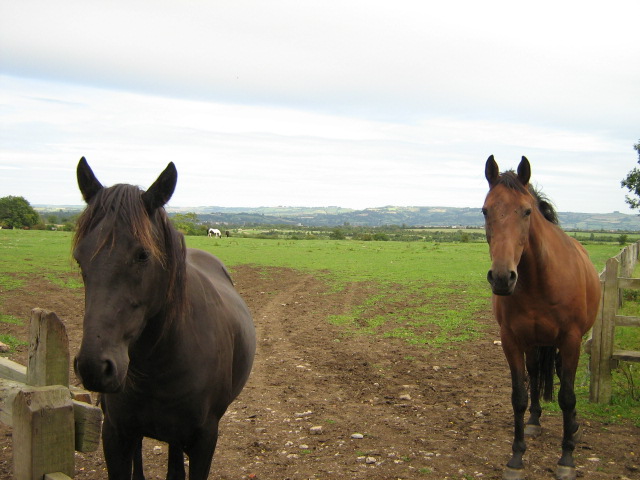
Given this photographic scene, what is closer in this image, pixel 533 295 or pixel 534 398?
pixel 533 295

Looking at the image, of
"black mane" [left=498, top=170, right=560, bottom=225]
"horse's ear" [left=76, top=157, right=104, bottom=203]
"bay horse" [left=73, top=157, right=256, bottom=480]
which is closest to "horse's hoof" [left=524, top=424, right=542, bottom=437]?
"black mane" [left=498, top=170, right=560, bottom=225]

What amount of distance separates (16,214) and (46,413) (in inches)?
2160

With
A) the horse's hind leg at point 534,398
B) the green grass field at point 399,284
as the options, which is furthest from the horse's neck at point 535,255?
the green grass field at point 399,284

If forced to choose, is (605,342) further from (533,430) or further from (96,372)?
(96,372)

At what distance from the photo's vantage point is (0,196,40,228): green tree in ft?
157

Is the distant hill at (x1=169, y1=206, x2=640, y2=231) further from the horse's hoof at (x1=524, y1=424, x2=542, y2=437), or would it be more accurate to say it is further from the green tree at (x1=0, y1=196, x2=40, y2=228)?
the horse's hoof at (x1=524, y1=424, x2=542, y2=437)

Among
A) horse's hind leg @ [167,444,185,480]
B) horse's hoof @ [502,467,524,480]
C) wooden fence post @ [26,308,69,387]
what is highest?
wooden fence post @ [26,308,69,387]

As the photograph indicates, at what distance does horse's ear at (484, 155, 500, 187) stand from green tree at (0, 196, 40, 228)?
51.4 m

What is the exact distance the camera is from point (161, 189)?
8.39 ft

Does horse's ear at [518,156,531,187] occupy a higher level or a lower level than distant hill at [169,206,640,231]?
lower

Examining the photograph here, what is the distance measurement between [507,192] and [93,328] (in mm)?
3535

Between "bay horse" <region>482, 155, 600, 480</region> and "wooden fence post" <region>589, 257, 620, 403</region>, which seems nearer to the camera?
"bay horse" <region>482, 155, 600, 480</region>

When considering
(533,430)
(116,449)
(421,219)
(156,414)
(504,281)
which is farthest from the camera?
(421,219)

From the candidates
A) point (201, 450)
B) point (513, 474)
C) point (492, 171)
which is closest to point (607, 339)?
point (513, 474)
